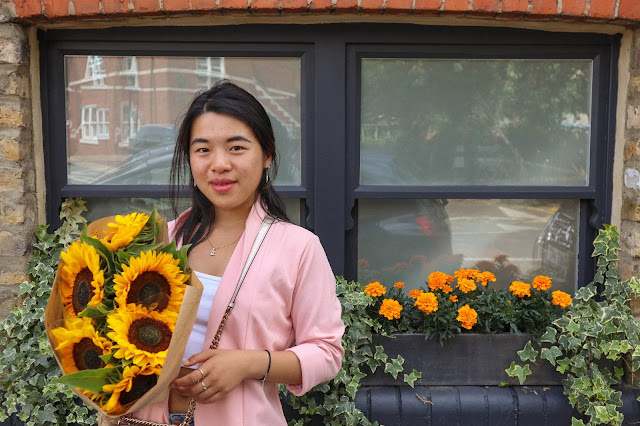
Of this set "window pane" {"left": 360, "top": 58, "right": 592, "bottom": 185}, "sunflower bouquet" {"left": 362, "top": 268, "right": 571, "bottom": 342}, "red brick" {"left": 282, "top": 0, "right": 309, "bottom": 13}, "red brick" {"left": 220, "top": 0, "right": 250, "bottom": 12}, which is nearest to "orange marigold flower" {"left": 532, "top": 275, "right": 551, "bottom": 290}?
"sunflower bouquet" {"left": 362, "top": 268, "right": 571, "bottom": 342}

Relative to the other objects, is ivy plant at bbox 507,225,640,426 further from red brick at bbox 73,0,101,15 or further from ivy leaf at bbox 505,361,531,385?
red brick at bbox 73,0,101,15

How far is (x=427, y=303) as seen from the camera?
10.8 ft

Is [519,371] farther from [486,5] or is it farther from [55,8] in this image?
[55,8]

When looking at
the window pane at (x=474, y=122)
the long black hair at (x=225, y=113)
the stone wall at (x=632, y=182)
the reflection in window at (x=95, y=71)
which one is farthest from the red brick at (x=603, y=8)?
the reflection in window at (x=95, y=71)

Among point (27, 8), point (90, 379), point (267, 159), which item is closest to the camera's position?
point (90, 379)

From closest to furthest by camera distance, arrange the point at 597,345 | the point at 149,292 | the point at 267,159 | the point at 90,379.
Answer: the point at 90,379, the point at 149,292, the point at 267,159, the point at 597,345

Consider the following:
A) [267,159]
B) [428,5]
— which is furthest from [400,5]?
[267,159]

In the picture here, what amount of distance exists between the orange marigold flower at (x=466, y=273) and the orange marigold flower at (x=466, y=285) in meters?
0.05

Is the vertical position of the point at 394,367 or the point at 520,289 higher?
the point at 520,289

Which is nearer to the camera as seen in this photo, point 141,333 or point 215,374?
point 141,333

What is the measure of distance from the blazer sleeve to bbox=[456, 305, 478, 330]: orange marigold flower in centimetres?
157

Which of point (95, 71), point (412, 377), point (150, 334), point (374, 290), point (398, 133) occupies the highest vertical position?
point (95, 71)

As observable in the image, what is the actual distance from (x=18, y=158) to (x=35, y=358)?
3.12ft

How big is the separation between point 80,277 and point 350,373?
1.88 m
